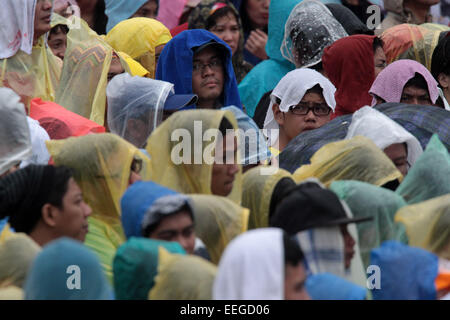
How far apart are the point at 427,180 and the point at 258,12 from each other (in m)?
4.34

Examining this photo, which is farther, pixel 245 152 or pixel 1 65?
pixel 1 65

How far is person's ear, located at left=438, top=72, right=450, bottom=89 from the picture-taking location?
7585 mm

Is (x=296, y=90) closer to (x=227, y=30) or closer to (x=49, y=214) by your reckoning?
(x=227, y=30)

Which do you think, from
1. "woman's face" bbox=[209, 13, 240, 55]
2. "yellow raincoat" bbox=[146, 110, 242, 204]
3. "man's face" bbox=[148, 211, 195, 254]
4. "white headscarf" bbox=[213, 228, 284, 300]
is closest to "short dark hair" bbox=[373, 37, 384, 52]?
"woman's face" bbox=[209, 13, 240, 55]

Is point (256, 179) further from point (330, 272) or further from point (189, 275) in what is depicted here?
point (189, 275)

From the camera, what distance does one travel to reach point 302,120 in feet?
22.7

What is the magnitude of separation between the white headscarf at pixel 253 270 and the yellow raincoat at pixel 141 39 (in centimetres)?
453

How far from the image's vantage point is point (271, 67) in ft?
27.2

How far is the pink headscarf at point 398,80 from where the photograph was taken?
6914 mm

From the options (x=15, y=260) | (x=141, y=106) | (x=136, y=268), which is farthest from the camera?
(x=141, y=106)

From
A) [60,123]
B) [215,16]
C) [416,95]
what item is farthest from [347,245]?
[215,16]

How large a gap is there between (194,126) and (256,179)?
0.42 meters

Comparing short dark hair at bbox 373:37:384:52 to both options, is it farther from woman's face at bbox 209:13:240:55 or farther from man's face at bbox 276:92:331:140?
woman's face at bbox 209:13:240:55
